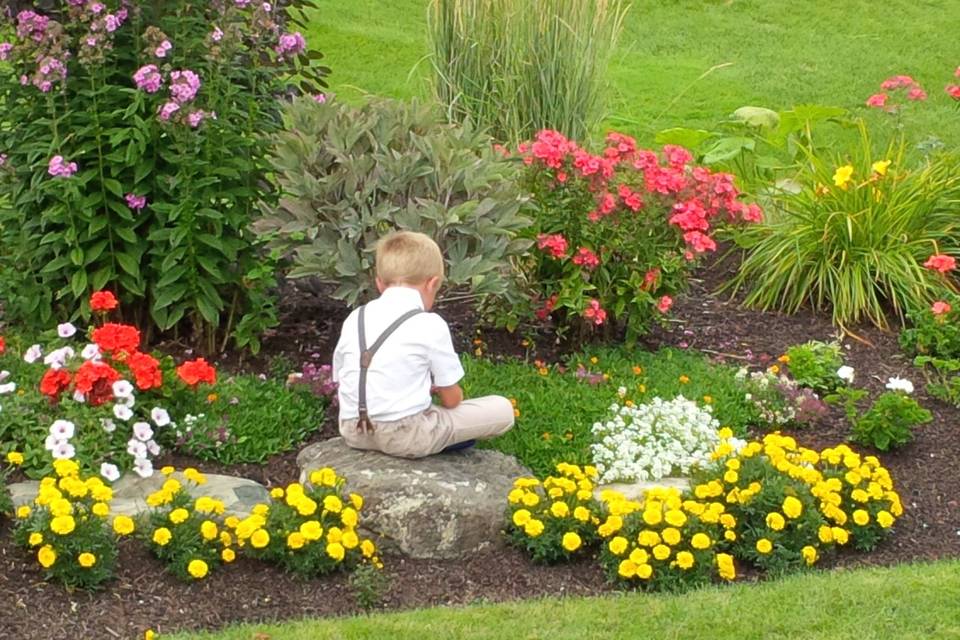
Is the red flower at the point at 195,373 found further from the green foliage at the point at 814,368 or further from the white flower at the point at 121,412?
the green foliage at the point at 814,368

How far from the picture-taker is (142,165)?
229 inches

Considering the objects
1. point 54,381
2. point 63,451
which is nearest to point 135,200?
point 54,381

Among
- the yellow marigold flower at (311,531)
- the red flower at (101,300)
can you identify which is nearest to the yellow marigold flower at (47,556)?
the yellow marigold flower at (311,531)

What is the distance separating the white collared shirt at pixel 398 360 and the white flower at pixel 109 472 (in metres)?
0.87

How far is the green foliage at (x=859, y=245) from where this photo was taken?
7211 millimetres

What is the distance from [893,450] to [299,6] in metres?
3.50

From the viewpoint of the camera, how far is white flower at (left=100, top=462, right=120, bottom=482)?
15.7ft

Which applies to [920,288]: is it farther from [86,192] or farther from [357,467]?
[86,192]

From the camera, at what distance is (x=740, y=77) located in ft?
42.4

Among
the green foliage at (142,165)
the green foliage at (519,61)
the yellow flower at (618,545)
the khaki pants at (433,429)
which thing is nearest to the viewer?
the yellow flower at (618,545)

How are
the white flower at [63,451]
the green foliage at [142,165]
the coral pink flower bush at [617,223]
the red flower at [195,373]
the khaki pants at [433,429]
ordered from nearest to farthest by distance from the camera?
the white flower at [63,451] → the khaki pants at [433,429] → the red flower at [195,373] → the green foliage at [142,165] → the coral pink flower bush at [617,223]

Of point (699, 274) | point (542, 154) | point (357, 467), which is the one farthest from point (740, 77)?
point (357, 467)

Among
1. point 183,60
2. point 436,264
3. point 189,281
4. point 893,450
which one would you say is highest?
point 183,60

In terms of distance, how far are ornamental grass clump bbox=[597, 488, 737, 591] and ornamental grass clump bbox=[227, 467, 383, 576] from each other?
83 cm
